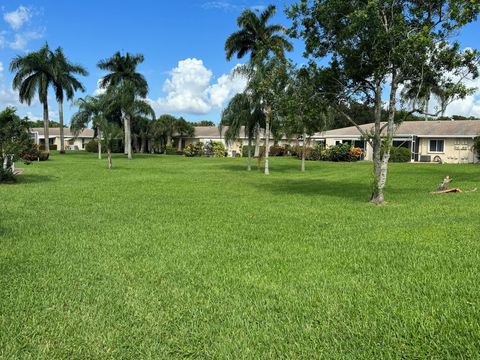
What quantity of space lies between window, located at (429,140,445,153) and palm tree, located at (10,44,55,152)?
39654mm

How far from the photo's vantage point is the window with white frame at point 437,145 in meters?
39.5

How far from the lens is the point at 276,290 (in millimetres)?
5137

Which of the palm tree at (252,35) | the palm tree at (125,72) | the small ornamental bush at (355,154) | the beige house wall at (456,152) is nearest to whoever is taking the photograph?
the palm tree at (252,35)

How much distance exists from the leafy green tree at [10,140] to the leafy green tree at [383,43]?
12069 millimetres

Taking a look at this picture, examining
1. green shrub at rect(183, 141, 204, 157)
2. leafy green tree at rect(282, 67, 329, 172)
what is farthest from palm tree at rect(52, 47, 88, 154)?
leafy green tree at rect(282, 67, 329, 172)

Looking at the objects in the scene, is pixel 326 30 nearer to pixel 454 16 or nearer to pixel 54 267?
pixel 454 16

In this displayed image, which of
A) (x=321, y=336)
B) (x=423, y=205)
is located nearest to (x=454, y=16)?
(x=423, y=205)

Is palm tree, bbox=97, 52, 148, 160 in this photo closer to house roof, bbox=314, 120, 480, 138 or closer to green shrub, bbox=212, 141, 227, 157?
green shrub, bbox=212, 141, 227, 157

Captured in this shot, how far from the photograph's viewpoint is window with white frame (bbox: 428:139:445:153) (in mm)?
39469

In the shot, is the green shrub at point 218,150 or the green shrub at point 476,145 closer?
the green shrub at point 476,145

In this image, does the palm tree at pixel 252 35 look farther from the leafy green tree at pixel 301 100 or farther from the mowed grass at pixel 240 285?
the mowed grass at pixel 240 285

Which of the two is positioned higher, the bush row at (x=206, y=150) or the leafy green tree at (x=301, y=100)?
the leafy green tree at (x=301, y=100)

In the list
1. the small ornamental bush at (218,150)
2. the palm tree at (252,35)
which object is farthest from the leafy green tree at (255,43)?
the small ornamental bush at (218,150)

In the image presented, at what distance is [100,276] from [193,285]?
4.14 feet
